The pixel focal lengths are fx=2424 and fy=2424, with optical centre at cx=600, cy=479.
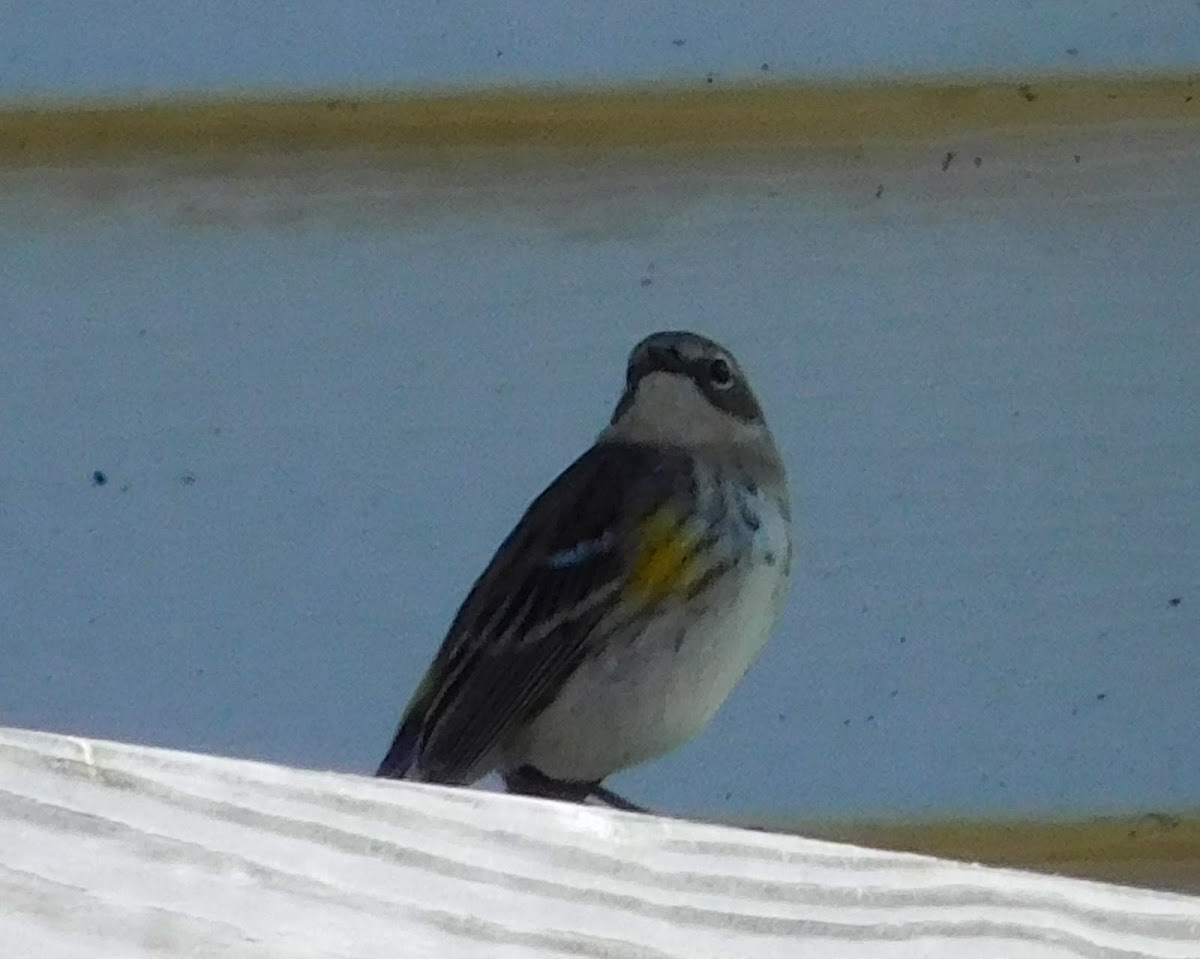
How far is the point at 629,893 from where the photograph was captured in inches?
40.2

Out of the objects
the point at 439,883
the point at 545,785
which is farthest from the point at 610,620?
the point at 439,883

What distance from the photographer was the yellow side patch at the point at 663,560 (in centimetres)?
226

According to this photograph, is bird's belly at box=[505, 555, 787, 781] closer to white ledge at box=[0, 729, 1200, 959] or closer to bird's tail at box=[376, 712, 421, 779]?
bird's tail at box=[376, 712, 421, 779]

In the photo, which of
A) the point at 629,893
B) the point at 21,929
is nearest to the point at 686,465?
the point at 629,893

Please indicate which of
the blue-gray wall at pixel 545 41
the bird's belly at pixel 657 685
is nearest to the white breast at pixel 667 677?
the bird's belly at pixel 657 685

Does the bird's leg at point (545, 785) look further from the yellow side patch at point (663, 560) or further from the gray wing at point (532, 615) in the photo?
the yellow side patch at point (663, 560)

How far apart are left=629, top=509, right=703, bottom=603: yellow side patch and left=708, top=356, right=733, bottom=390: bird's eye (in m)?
0.15

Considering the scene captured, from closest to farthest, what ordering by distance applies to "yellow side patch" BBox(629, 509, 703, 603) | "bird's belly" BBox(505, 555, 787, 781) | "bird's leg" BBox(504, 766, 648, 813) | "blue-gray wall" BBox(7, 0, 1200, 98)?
1. "blue-gray wall" BBox(7, 0, 1200, 98)
2. "bird's belly" BBox(505, 555, 787, 781)
3. "yellow side patch" BBox(629, 509, 703, 603)
4. "bird's leg" BBox(504, 766, 648, 813)

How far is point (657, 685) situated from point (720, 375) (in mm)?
356

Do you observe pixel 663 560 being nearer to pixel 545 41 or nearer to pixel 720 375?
pixel 720 375

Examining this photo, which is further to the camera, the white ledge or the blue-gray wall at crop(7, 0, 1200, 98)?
the blue-gray wall at crop(7, 0, 1200, 98)

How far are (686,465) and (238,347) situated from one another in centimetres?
56

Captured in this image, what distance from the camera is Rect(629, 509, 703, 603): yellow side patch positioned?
226cm

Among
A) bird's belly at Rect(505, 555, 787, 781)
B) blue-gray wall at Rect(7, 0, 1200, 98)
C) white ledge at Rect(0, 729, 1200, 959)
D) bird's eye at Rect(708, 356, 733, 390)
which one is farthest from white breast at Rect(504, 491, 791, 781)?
white ledge at Rect(0, 729, 1200, 959)
